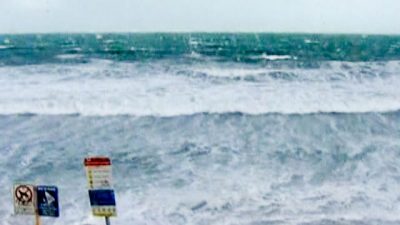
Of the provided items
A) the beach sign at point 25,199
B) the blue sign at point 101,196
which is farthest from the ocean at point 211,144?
the blue sign at point 101,196

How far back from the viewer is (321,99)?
756 inches

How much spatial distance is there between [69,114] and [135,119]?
83.0 inches

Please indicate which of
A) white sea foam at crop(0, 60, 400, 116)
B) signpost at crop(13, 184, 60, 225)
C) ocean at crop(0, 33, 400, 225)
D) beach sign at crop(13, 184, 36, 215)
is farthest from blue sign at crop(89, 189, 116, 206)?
white sea foam at crop(0, 60, 400, 116)

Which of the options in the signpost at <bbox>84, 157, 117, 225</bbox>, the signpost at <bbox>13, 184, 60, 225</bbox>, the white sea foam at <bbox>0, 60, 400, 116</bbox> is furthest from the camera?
the white sea foam at <bbox>0, 60, 400, 116</bbox>

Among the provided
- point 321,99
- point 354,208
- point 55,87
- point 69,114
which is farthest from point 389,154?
point 55,87

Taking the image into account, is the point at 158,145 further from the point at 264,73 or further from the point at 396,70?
the point at 396,70

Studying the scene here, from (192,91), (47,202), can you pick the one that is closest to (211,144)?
(192,91)

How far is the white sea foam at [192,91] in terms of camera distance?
59.2 ft

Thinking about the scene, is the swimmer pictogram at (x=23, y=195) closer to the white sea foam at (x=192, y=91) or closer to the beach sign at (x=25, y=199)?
the beach sign at (x=25, y=199)

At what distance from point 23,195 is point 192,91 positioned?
1562 centimetres

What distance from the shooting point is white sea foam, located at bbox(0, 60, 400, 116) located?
1803 centimetres

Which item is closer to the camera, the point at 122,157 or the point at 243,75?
the point at 122,157

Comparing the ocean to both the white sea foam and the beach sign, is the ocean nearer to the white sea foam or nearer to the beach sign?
the white sea foam

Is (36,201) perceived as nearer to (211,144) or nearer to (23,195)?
(23,195)
